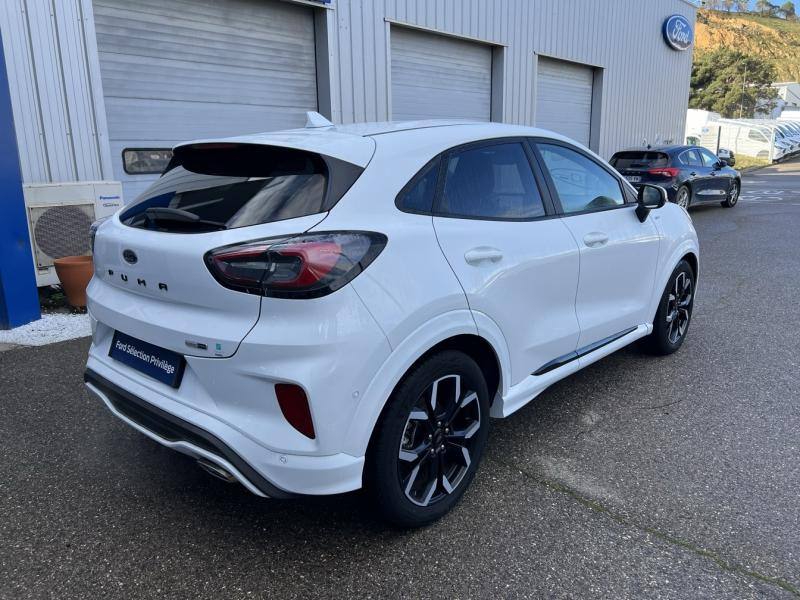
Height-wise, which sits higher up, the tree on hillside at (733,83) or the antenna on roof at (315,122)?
the tree on hillside at (733,83)

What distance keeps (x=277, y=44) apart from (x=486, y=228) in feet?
22.6

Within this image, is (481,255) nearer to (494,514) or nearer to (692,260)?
(494,514)

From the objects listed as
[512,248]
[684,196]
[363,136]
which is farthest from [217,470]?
[684,196]

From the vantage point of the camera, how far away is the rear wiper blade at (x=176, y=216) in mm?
2363

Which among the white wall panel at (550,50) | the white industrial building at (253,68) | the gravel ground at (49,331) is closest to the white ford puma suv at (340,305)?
the gravel ground at (49,331)

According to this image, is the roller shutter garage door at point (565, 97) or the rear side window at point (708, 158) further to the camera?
the rear side window at point (708, 158)

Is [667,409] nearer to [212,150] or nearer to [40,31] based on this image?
[212,150]

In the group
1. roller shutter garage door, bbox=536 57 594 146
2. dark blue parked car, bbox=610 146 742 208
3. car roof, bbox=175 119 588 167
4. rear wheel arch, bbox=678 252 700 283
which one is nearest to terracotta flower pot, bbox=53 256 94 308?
car roof, bbox=175 119 588 167

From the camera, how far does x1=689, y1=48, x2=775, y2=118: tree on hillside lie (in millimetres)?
59969

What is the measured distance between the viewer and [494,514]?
279cm

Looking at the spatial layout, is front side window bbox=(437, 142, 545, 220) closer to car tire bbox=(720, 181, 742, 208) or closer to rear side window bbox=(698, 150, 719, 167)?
rear side window bbox=(698, 150, 719, 167)

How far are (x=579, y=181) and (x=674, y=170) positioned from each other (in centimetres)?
1099

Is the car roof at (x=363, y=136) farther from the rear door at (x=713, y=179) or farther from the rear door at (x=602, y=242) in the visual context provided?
the rear door at (x=713, y=179)

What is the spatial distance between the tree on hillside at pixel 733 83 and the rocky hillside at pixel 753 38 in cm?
4068
